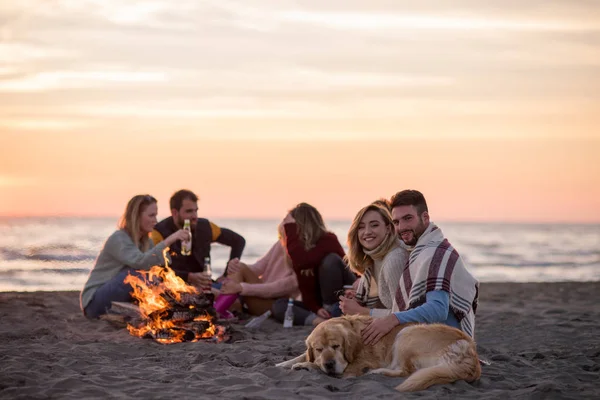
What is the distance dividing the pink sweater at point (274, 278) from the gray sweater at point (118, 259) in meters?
1.31

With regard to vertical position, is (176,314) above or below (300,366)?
above

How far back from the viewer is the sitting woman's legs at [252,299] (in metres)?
11.1

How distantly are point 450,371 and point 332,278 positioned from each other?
413 cm

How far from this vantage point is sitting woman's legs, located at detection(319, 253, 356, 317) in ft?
33.7

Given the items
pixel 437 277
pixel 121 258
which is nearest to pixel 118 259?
pixel 121 258

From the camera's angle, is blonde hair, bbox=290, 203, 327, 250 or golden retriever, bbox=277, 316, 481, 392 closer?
golden retriever, bbox=277, 316, 481, 392

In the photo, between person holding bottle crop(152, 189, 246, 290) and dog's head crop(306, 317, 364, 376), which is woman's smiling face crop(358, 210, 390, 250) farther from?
person holding bottle crop(152, 189, 246, 290)

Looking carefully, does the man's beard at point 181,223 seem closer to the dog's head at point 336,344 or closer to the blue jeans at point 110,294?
the blue jeans at point 110,294

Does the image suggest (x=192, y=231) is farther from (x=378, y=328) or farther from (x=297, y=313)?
(x=378, y=328)

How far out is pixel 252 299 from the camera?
11.2 m

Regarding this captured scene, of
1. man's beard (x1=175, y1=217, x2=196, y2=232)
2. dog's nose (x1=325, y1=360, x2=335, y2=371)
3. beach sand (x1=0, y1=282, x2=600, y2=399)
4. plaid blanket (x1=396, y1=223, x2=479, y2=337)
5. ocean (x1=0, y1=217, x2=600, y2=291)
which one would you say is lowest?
ocean (x1=0, y1=217, x2=600, y2=291)

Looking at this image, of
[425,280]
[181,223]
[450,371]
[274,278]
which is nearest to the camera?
[450,371]

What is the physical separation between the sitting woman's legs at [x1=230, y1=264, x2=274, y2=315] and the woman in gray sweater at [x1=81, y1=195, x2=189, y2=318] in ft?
3.72

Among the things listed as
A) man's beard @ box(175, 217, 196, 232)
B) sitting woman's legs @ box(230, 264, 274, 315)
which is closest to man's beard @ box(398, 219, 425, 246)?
sitting woman's legs @ box(230, 264, 274, 315)
